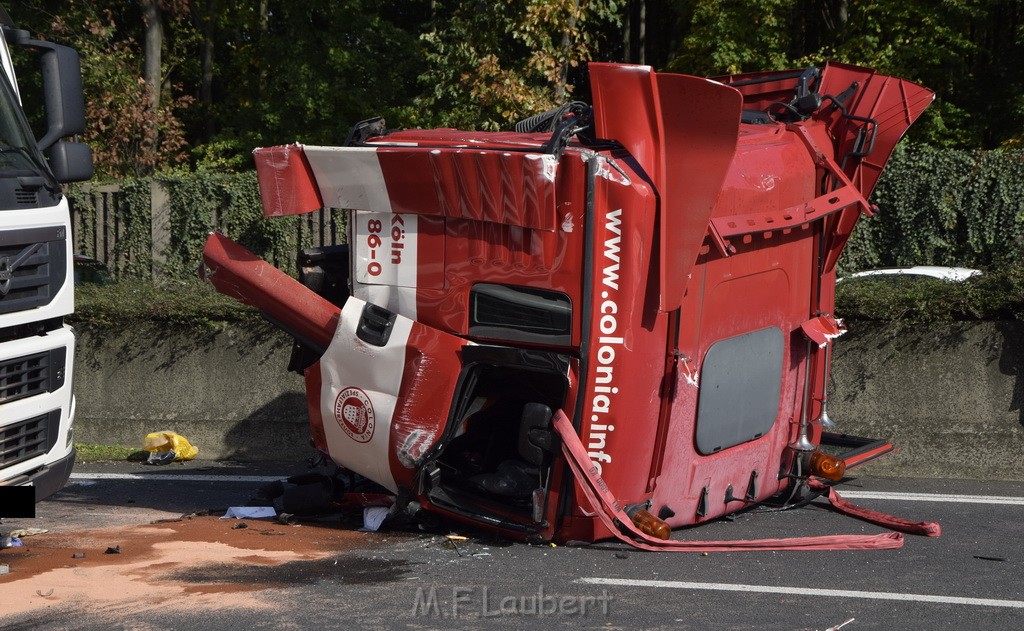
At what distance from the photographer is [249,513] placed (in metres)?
6.55

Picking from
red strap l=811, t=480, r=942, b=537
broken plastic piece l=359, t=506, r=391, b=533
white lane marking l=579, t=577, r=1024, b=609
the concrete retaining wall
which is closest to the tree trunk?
Answer: the concrete retaining wall

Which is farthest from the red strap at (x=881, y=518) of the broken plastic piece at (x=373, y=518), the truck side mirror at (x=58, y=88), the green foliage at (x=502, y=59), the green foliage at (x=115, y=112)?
the green foliage at (x=115, y=112)

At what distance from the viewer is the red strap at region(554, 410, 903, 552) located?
5445mm

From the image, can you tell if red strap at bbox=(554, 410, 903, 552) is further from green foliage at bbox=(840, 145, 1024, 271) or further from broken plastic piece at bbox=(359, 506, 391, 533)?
green foliage at bbox=(840, 145, 1024, 271)

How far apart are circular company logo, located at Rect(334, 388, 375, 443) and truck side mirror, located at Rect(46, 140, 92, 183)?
186cm

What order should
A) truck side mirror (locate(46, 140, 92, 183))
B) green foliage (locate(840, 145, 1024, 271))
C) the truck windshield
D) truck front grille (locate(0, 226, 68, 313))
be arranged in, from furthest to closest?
green foliage (locate(840, 145, 1024, 271))
truck side mirror (locate(46, 140, 92, 183))
the truck windshield
truck front grille (locate(0, 226, 68, 313))

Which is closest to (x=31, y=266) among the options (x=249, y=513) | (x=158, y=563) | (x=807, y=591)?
(x=158, y=563)

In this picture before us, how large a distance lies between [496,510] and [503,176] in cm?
170

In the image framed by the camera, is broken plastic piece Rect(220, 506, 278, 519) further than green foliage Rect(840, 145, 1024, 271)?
No

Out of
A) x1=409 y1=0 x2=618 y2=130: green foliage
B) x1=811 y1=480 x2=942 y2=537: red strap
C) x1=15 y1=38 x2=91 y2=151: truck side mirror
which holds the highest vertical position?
x1=409 y1=0 x2=618 y2=130: green foliage

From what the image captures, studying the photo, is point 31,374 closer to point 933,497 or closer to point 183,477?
point 183,477

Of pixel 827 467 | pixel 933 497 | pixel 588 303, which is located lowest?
pixel 933 497

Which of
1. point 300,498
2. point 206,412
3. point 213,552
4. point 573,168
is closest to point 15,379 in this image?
point 213,552

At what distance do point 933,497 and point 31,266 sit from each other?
5356mm
